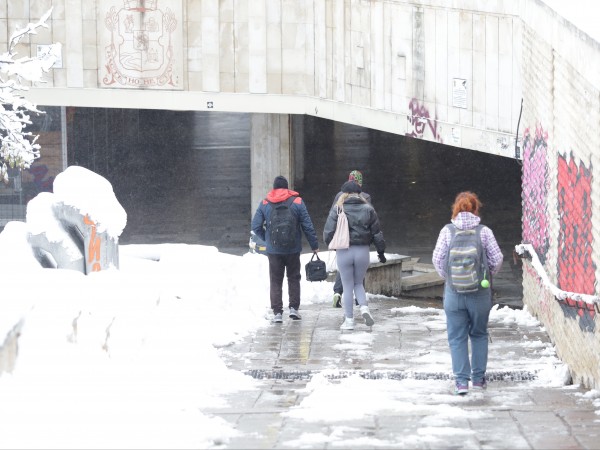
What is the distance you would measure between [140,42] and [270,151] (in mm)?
4339

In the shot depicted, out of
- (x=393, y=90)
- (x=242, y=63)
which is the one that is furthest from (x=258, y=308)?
(x=242, y=63)

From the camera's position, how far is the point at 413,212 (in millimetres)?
30375

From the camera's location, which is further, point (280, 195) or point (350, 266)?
point (280, 195)

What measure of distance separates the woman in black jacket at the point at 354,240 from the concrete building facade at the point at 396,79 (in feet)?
5.89

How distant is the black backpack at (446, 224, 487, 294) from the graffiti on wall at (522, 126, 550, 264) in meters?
3.01

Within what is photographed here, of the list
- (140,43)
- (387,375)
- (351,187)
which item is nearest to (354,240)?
(351,187)

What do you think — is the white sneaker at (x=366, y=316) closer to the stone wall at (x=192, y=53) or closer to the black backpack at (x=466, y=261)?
the black backpack at (x=466, y=261)

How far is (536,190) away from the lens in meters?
13.2

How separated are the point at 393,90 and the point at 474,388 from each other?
1376 centimetres

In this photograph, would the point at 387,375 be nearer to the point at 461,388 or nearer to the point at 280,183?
the point at 461,388

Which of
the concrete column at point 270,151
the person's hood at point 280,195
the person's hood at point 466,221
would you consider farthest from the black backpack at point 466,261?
the concrete column at point 270,151

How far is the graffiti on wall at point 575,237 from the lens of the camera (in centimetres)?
951

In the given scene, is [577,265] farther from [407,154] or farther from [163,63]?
[407,154]

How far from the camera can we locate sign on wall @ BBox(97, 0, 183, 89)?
27422mm
